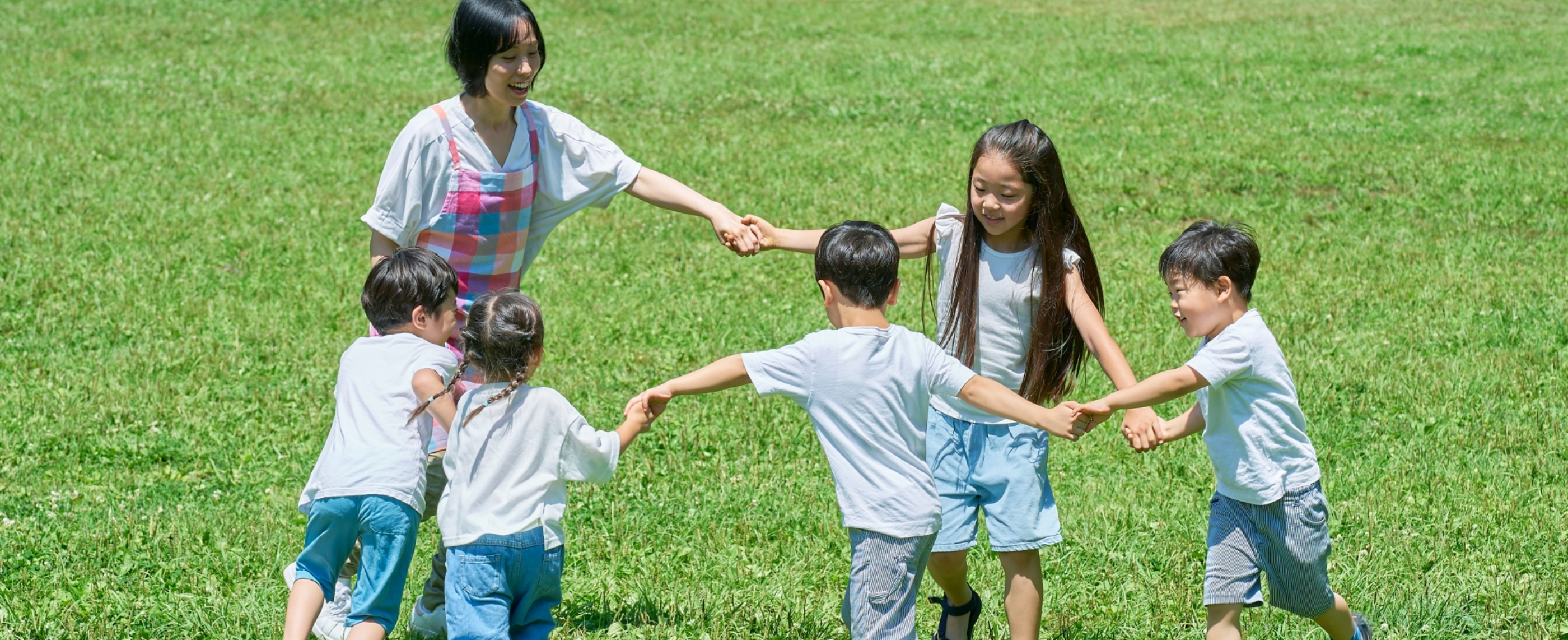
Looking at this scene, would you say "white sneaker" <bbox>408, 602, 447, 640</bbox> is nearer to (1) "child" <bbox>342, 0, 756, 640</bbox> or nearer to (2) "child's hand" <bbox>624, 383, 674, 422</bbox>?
(1) "child" <bbox>342, 0, 756, 640</bbox>

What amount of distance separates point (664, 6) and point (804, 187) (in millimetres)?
13709

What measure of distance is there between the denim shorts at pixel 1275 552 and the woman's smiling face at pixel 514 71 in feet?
8.76

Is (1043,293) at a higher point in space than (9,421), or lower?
higher

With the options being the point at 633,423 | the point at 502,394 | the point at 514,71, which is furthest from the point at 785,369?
the point at 514,71

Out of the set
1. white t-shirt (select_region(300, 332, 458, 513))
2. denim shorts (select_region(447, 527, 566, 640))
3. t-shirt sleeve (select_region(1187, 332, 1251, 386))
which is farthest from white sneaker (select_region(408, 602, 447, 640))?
t-shirt sleeve (select_region(1187, 332, 1251, 386))

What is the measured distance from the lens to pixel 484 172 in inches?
187

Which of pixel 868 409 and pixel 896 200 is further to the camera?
pixel 896 200

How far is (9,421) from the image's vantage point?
271 inches

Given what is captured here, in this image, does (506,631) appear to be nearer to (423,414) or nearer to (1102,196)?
(423,414)

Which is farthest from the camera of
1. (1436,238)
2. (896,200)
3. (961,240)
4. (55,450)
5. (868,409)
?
(896,200)

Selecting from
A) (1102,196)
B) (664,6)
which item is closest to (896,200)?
(1102,196)

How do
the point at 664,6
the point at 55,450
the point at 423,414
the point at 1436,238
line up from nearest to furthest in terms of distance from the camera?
the point at 423,414
the point at 55,450
the point at 1436,238
the point at 664,6

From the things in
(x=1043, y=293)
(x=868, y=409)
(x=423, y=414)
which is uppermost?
(x=1043, y=293)

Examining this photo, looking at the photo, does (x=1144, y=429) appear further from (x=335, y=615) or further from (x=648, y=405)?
(x=335, y=615)
